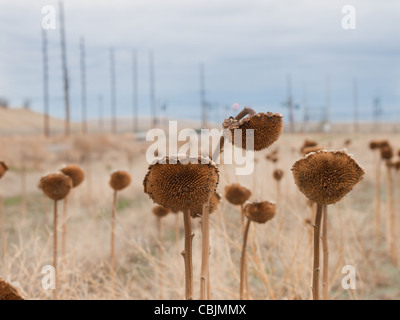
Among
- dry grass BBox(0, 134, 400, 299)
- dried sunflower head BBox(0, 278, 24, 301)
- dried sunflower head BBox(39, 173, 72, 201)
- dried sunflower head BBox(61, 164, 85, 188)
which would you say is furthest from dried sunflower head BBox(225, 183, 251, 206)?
dried sunflower head BBox(0, 278, 24, 301)

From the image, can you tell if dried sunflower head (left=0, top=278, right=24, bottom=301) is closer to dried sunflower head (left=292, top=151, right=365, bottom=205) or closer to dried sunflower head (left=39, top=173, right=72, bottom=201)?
dried sunflower head (left=292, top=151, right=365, bottom=205)

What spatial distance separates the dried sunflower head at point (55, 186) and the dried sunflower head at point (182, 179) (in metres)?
0.85

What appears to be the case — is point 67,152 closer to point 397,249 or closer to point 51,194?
point 397,249

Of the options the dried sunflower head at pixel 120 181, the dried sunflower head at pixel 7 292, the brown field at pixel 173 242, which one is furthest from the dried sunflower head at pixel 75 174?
the dried sunflower head at pixel 7 292

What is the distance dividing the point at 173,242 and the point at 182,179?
388 cm

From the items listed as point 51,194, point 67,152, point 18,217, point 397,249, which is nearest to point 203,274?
point 51,194

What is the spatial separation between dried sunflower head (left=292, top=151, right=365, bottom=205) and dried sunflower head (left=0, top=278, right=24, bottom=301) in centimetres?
49

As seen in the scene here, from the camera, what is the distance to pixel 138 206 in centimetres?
616

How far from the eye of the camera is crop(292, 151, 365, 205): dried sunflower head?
79 cm

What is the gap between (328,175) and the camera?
2.62 ft

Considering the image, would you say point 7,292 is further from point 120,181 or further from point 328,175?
point 120,181

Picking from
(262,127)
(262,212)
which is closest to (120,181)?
(262,212)
